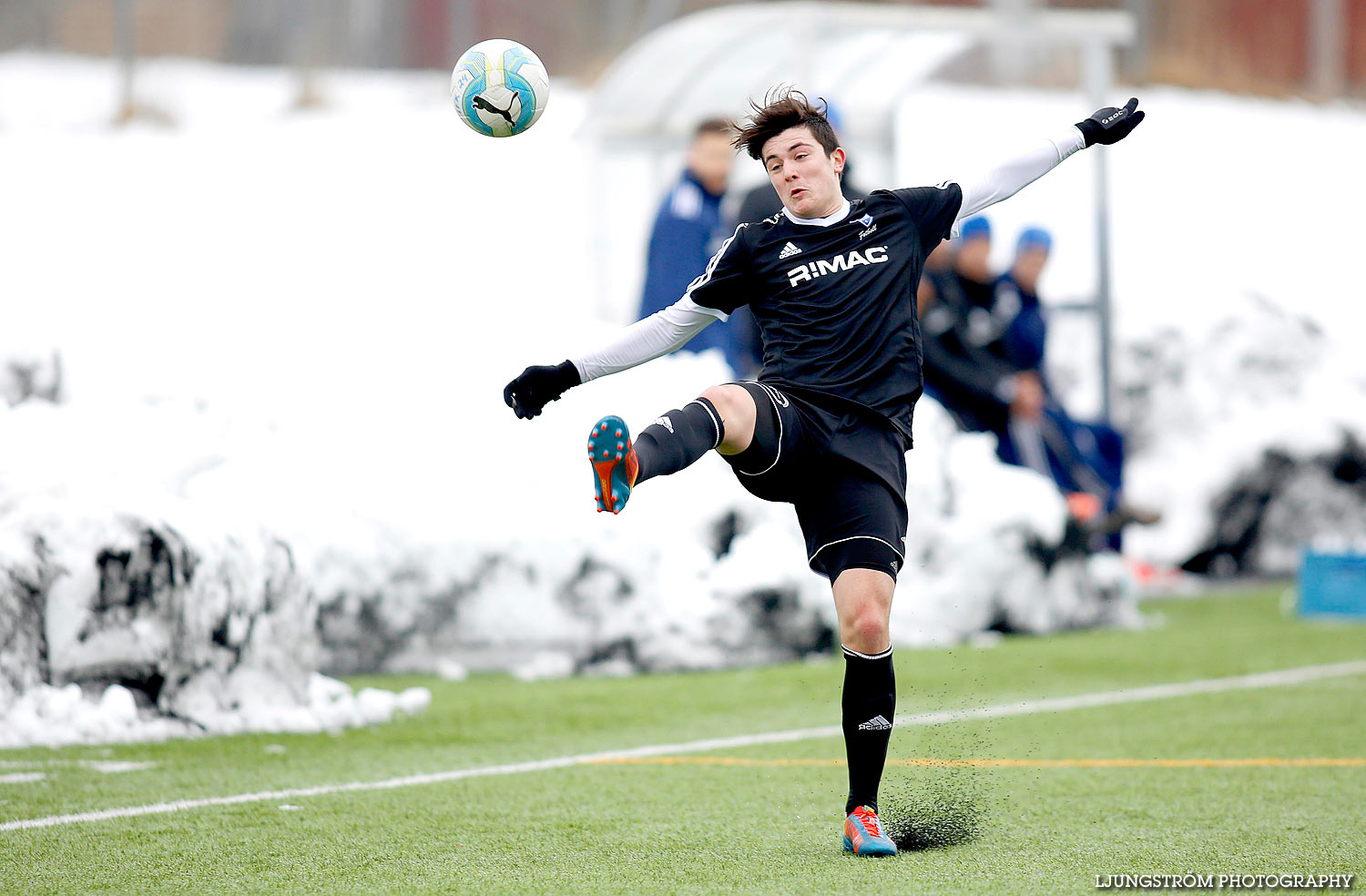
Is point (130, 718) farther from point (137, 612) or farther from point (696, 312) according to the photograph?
point (696, 312)

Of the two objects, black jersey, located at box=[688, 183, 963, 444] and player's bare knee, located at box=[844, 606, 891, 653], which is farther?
black jersey, located at box=[688, 183, 963, 444]

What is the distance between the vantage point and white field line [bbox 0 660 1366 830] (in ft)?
17.6

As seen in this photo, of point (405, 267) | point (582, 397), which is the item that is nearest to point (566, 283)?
point (405, 267)

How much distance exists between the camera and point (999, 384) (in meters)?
11.6

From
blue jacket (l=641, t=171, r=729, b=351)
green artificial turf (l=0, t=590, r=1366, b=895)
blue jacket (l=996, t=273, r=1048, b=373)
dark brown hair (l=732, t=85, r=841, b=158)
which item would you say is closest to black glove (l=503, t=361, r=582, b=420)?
dark brown hair (l=732, t=85, r=841, b=158)

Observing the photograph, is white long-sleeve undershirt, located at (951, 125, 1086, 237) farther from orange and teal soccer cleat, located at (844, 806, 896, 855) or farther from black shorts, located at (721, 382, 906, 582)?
orange and teal soccer cleat, located at (844, 806, 896, 855)

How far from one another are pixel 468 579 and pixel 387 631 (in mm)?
458

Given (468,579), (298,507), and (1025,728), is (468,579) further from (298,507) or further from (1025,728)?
(1025,728)

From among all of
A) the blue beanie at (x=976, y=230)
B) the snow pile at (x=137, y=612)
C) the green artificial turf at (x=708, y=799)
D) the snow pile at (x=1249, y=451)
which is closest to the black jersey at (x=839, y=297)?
the green artificial turf at (x=708, y=799)

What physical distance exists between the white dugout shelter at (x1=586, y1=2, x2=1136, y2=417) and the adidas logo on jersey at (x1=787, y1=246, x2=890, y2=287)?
761 cm

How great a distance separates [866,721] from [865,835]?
284 mm

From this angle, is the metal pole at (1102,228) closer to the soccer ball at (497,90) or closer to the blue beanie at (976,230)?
the blue beanie at (976,230)

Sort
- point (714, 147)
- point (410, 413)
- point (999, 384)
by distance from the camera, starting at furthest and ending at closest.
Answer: point (999, 384) < point (714, 147) < point (410, 413)

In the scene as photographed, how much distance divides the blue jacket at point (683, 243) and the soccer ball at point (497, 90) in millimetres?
4717
